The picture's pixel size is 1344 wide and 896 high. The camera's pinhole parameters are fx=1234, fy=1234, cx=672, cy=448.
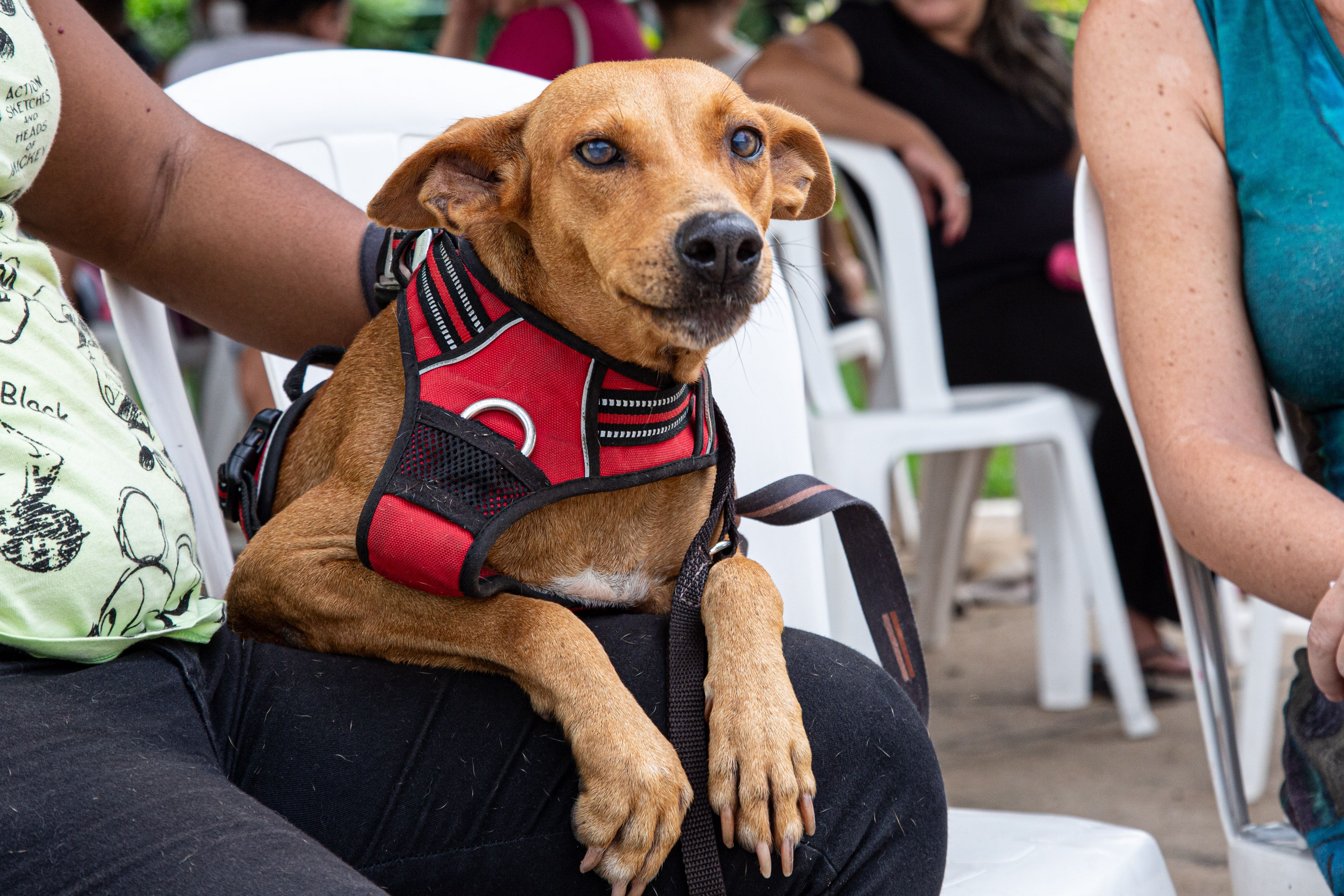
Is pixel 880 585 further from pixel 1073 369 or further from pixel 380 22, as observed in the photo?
pixel 380 22

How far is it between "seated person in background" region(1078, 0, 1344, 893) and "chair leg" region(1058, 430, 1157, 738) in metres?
1.70

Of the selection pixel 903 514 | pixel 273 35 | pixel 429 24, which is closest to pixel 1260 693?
pixel 903 514

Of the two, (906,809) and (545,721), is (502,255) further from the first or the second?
(906,809)

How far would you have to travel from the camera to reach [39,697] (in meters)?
0.98

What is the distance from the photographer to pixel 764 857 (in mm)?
1031

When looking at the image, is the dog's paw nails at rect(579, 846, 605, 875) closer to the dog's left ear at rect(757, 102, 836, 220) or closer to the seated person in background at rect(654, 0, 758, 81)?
the dog's left ear at rect(757, 102, 836, 220)

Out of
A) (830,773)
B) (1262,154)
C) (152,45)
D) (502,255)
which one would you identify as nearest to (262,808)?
(830,773)

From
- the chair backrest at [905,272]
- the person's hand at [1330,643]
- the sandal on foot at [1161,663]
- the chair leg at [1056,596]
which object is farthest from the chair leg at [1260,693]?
the person's hand at [1330,643]

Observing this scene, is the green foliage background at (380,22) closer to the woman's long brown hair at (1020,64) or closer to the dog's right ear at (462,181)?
the woman's long brown hair at (1020,64)

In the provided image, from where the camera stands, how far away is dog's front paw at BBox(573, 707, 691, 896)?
1021 mm

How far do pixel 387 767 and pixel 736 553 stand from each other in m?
0.44

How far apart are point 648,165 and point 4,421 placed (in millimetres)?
656

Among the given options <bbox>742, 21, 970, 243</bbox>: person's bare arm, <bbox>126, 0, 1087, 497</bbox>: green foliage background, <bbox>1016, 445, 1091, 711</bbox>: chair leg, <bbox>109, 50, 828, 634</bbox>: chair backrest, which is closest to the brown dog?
<bbox>109, 50, 828, 634</bbox>: chair backrest

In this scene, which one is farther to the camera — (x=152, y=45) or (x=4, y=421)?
(x=152, y=45)
